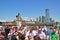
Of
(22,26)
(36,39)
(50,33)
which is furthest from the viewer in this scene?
(22,26)

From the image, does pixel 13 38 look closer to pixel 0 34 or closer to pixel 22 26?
pixel 0 34

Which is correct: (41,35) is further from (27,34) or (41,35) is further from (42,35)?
(27,34)

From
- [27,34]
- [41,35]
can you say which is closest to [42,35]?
[41,35]

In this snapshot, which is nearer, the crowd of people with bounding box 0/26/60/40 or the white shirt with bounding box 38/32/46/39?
the crowd of people with bounding box 0/26/60/40

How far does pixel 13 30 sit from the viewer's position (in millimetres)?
7043

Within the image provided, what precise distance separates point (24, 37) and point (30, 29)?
571mm

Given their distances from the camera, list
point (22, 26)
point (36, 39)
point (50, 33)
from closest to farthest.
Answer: point (36, 39) < point (50, 33) < point (22, 26)

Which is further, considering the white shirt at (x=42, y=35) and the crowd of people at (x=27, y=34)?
the white shirt at (x=42, y=35)

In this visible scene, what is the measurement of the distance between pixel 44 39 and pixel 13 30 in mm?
1133

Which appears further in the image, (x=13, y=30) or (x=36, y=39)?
(x=13, y=30)

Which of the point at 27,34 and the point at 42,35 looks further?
the point at 42,35

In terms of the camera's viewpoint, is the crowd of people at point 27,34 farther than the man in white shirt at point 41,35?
No

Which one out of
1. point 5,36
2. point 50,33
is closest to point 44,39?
point 50,33

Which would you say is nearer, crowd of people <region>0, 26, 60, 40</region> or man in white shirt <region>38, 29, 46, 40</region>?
crowd of people <region>0, 26, 60, 40</region>
